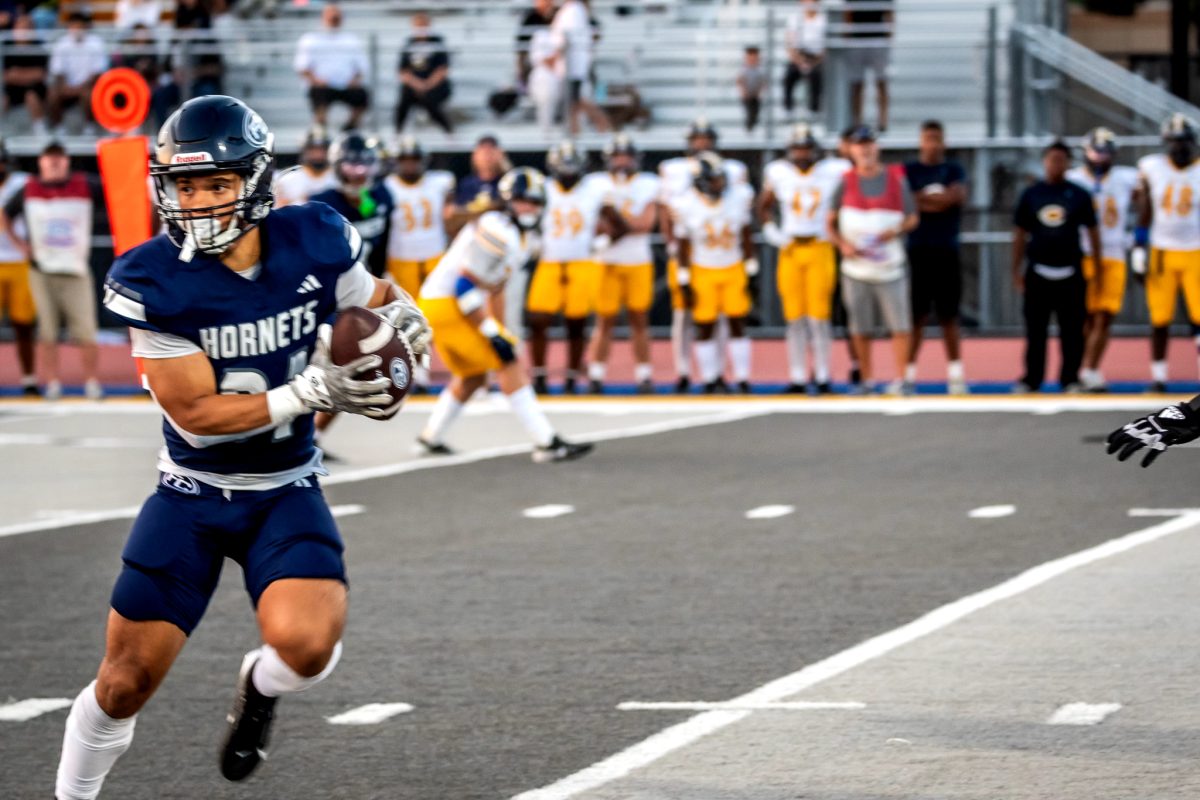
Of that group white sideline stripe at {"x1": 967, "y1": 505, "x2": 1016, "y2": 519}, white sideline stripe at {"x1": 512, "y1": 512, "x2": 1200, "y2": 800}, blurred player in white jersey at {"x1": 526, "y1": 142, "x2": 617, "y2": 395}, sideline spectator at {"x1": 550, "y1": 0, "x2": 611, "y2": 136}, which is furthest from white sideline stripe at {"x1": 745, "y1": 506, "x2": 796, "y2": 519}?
sideline spectator at {"x1": 550, "y1": 0, "x2": 611, "y2": 136}

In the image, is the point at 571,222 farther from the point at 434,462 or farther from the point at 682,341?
the point at 434,462

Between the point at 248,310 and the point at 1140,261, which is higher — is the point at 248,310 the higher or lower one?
the higher one

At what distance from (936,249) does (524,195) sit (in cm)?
491

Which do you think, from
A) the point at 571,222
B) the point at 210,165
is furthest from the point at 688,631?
the point at 571,222

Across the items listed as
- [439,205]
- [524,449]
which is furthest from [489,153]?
[524,449]

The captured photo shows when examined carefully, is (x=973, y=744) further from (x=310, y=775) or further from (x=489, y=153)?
(x=489, y=153)

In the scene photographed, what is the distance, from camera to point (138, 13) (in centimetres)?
2338

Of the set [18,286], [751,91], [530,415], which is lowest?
[530,415]

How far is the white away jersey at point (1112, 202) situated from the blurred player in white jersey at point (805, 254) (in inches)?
77.5

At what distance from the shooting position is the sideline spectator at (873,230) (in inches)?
623

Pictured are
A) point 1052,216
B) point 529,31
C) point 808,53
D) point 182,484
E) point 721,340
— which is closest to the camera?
point 182,484

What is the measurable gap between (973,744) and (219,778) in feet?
6.80

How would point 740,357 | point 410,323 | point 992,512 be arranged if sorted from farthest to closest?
point 740,357, point 992,512, point 410,323

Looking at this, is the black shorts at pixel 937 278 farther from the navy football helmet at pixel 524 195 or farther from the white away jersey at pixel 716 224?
the navy football helmet at pixel 524 195
